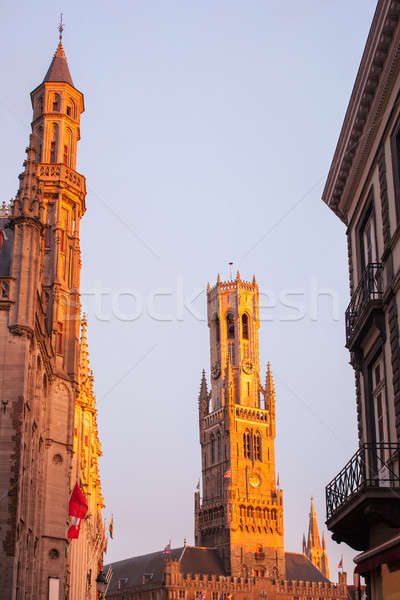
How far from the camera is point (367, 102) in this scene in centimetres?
2464

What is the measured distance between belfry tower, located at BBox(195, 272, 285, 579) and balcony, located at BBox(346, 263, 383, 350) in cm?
11371

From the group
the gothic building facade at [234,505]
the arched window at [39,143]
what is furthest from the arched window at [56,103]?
the gothic building facade at [234,505]

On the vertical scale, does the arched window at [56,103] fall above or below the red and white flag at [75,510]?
above

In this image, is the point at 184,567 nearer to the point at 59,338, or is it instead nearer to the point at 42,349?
the point at 59,338

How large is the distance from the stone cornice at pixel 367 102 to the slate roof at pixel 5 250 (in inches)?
523

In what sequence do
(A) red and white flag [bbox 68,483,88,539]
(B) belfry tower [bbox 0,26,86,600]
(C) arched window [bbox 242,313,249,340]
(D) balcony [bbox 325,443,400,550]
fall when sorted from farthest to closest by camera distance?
(C) arched window [bbox 242,313,249,340], (A) red and white flag [bbox 68,483,88,539], (B) belfry tower [bbox 0,26,86,600], (D) balcony [bbox 325,443,400,550]

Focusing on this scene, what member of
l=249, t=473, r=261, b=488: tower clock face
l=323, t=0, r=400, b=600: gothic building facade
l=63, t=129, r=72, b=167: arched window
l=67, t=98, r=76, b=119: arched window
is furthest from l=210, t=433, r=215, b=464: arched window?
l=323, t=0, r=400, b=600: gothic building facade

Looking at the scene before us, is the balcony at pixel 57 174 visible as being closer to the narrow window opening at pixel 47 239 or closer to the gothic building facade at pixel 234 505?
the narrow window opening at pixel 47 239

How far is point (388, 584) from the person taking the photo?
20.2 metres

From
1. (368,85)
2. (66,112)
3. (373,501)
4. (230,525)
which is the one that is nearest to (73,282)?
(66,112)

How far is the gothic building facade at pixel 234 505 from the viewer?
5187 inches

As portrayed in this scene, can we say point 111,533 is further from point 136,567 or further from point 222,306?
point 222,306

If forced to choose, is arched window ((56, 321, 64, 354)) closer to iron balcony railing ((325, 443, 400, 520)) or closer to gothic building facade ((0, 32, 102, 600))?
gothic building facade ((0, 32, 102, 600))

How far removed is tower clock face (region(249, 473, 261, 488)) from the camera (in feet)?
463
